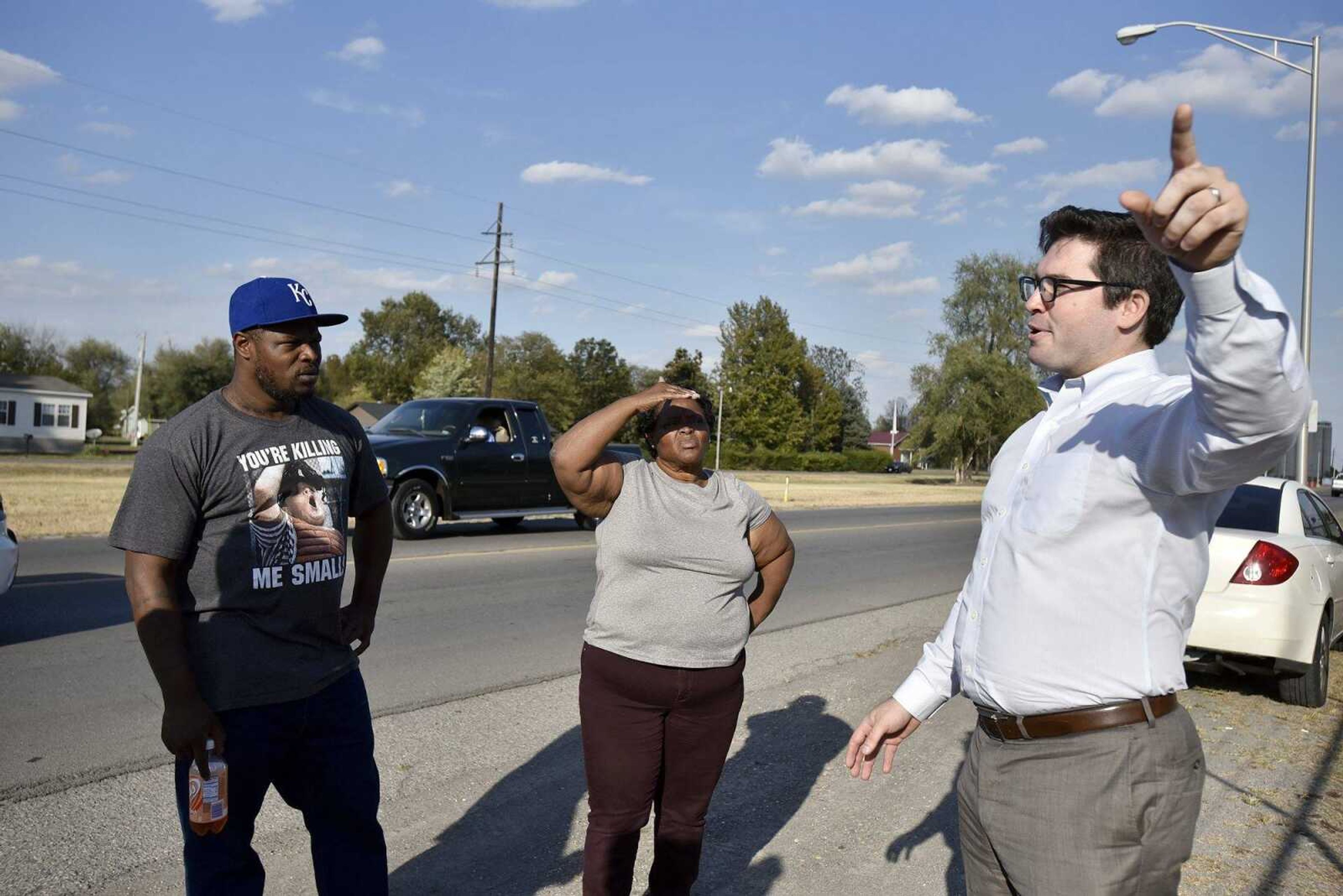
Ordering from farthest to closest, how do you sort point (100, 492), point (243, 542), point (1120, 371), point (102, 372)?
point (102, 372)
point (100, 492)
point (243, 542)
point (1120, 371)

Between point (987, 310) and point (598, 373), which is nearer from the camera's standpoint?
point (987, 310)

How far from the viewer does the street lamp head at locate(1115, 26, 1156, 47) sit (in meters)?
14.6

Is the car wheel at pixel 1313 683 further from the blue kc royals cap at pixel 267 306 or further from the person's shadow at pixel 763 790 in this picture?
the blue kc royals cap at pixel 267 306

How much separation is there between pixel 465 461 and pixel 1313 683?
11388 millimetres

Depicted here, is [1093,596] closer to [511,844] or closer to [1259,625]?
[511,844]

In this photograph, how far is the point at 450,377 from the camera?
3164 inches

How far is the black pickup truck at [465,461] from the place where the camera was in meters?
15.0

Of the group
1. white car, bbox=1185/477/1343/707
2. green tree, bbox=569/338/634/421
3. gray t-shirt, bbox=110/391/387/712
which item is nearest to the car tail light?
white car, bbox=1185/477/1343/707

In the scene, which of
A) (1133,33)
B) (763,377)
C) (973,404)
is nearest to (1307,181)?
(1133,33)

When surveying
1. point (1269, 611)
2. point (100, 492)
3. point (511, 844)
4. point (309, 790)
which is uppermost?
point (1269, 611)

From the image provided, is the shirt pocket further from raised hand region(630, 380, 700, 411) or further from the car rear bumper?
the car rear bumper

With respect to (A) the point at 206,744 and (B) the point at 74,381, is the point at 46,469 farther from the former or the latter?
(B) the point at 74,381

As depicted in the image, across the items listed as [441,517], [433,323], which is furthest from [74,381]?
[441,517]

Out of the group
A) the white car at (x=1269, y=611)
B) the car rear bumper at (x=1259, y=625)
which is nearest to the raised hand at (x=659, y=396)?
the white car at (x=1269, y=611)
